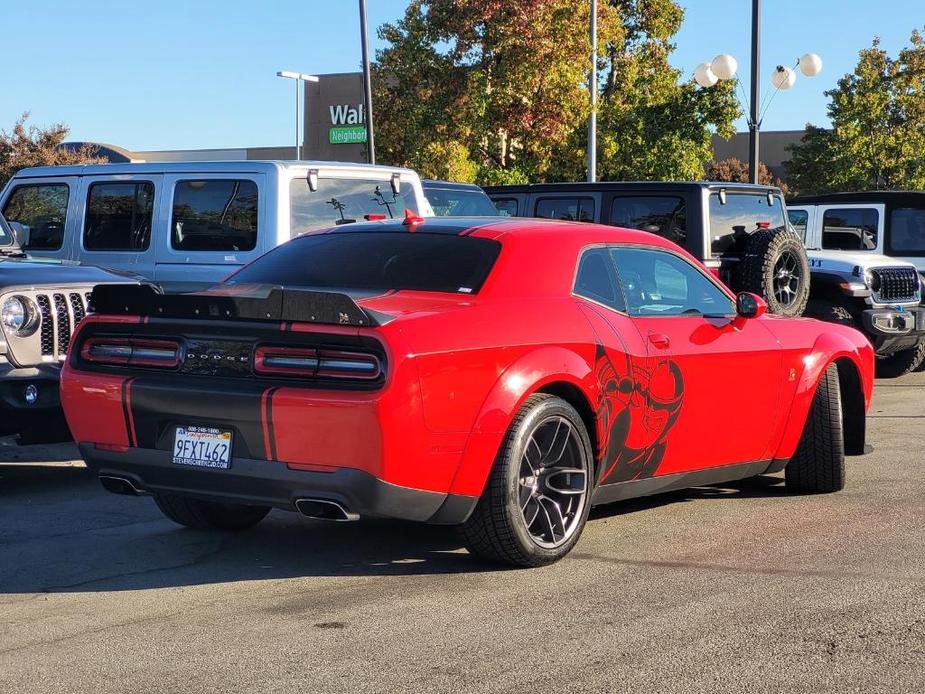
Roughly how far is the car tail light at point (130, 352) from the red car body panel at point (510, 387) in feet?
0.20

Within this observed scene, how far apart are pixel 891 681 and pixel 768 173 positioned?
59.3 meters

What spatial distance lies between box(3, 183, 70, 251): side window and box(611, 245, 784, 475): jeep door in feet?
19.3

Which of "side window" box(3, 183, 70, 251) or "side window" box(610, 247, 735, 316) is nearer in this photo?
"side window" box(610, 247, 735, 316)

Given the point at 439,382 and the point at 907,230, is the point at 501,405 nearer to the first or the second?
the point at 439,382

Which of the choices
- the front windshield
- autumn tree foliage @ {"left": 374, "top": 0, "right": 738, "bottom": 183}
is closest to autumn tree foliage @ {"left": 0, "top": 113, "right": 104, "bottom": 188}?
autumn tree foliage @ {"left": 374, "top": 0, "right": 738, "bottom": 183}

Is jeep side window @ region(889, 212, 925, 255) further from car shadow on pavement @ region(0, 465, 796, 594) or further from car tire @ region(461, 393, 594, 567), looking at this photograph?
car tire @ region(461, 393, 594, 567)

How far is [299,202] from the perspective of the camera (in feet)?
32.9

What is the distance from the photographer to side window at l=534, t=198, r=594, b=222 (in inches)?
548

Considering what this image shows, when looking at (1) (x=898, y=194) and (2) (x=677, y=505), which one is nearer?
(2) (x=677, y=505)

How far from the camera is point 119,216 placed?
419 inches

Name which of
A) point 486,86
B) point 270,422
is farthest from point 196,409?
point 486,86

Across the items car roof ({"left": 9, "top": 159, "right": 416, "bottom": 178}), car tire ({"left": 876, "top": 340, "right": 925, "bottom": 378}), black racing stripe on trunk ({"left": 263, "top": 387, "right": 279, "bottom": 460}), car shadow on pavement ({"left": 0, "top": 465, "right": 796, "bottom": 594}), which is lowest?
car tire ({"left": 876, "top": 340, "right": 925, "bottom": 378})

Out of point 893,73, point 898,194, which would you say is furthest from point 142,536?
point 893,73

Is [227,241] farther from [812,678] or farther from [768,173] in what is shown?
[768,173]
